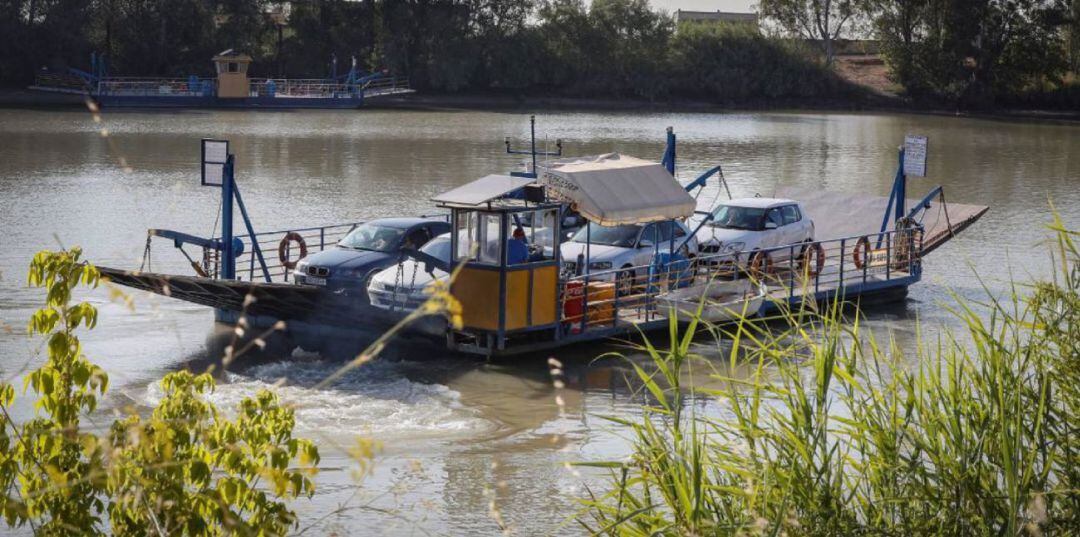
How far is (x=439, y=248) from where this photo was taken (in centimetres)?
1927

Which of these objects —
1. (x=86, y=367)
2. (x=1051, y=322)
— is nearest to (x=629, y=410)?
(x=1051, y=322)

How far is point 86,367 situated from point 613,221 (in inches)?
528

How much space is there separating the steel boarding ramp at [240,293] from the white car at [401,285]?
739 mm

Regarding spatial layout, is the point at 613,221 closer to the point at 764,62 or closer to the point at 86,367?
the point at 86,367

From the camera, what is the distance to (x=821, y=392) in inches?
260

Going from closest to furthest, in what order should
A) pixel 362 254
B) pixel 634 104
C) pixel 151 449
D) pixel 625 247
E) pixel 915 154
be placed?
pixel 151 449 → pixel 362 254 → pixel 625 247 → pixel 915 154 → pixel 634 104

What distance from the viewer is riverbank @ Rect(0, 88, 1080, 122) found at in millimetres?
74875

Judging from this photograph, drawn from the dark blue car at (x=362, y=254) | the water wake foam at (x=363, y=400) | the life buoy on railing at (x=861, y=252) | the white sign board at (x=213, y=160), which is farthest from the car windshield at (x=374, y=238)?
the life buoy on railing at (x=861, y=252)

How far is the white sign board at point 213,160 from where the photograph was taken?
1919 cm

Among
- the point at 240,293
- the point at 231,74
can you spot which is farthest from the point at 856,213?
the point at 231,74

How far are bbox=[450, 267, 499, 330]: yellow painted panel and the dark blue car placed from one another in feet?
5.59

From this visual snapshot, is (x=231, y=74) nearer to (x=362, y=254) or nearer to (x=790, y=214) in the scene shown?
(x=790, y=214)

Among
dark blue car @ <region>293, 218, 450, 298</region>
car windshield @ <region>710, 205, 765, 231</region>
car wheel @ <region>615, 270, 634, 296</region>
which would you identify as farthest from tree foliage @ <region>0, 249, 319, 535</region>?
car windshield @ <region>710, 205, 765, 231</region>

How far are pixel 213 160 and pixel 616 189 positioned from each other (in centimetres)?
532
